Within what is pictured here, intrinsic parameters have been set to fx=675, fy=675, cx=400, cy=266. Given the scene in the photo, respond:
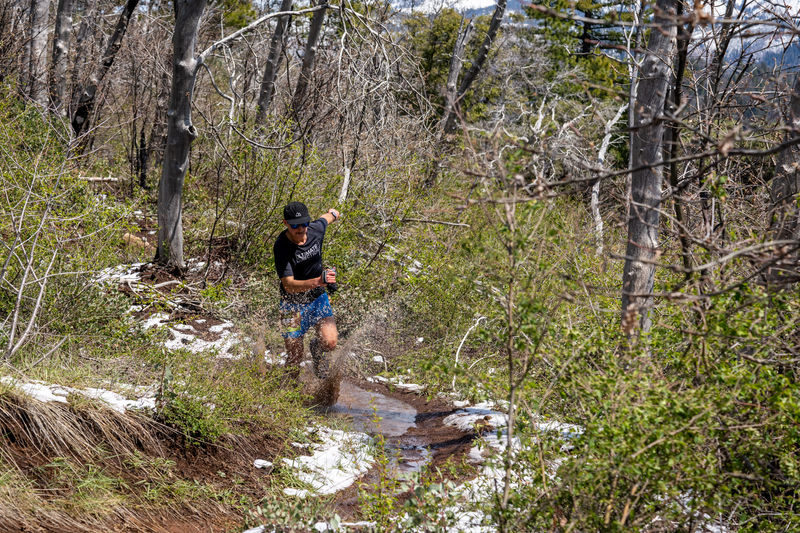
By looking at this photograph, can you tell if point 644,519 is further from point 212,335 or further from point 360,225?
point 360,225

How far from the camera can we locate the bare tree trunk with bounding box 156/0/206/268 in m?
7.53

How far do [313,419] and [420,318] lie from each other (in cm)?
312

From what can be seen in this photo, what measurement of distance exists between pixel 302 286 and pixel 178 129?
9.20 ft

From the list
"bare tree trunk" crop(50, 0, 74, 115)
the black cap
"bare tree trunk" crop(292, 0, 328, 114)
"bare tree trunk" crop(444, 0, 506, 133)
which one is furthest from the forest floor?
"bare tree trunk" crop(444, 0, 506, 133)

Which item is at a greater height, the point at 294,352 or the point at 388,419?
the point at 294,352

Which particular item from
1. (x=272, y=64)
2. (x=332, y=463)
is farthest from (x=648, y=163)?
(x=272, y=64)

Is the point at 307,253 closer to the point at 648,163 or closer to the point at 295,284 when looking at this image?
the point at 295,284

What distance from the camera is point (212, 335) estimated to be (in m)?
7.61

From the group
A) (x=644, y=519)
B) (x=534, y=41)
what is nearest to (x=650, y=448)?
(x=644, y=519)

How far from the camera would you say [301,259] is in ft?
21.3

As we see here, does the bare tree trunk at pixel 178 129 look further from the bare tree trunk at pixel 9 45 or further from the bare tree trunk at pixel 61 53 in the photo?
the bare tree trunk at pixel 61 53

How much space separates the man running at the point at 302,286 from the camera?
249 inches

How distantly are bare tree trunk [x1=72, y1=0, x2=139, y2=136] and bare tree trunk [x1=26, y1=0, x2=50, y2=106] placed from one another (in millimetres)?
530

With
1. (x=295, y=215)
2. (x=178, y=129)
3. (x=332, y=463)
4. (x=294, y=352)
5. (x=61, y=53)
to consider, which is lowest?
(x=332, y=463)
